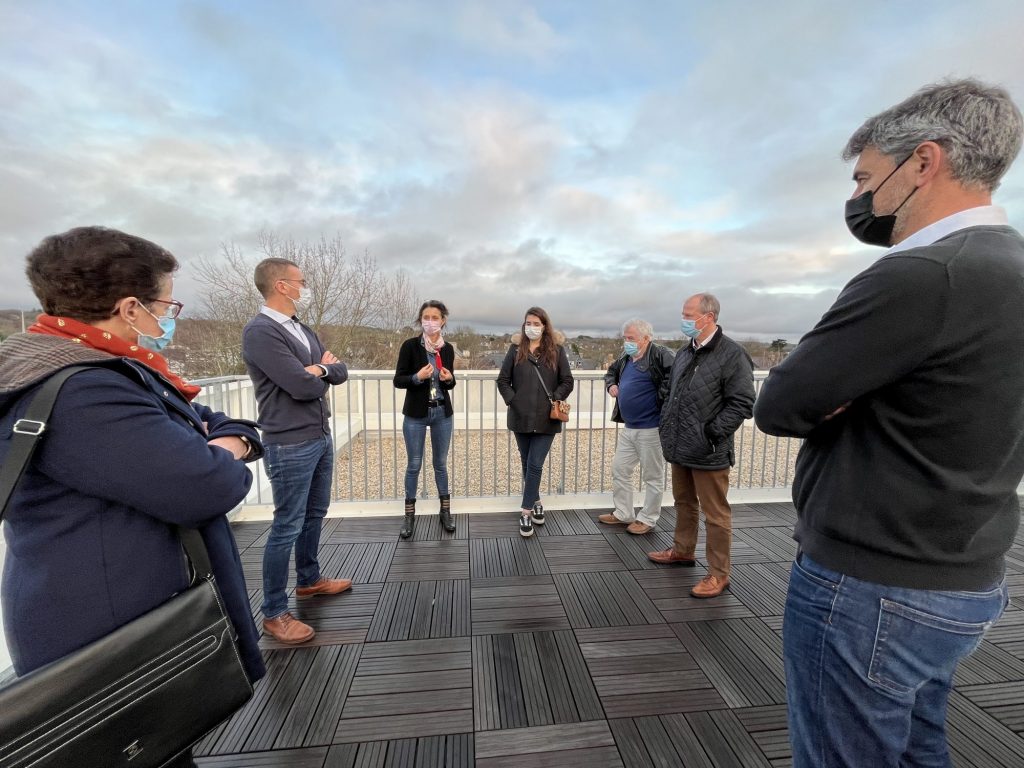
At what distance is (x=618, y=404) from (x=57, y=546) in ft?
10.8

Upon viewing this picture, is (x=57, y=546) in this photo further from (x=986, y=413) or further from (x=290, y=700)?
(x=986, y=413)

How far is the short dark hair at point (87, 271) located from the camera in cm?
97

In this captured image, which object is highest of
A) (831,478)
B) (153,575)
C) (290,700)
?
(831,478)

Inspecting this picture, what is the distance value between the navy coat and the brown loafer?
1.77 m

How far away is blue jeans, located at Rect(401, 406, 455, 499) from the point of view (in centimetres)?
343

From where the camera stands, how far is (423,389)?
134 inches

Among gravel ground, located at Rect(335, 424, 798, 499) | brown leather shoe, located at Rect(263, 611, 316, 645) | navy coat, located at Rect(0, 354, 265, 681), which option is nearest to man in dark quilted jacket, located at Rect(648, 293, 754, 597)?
brown leather shoe, located at Rect(263, 611, 316, 645)

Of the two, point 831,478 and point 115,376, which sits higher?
point 115,376

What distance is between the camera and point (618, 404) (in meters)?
3.65

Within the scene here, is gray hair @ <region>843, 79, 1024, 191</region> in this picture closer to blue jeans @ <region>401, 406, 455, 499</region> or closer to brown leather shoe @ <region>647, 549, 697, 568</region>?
brown leather shoe @ <region>647, 549, 697, 568</region>

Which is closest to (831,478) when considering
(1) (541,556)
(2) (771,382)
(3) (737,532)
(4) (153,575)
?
(2) (771,382)

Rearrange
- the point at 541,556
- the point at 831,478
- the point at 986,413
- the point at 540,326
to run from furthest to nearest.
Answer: the point at 540,326, the point at 541,556, the point at 831,478, the point at 986,413

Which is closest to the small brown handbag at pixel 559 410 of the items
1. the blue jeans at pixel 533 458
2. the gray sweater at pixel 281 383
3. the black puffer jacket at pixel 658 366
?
the blue jeans at pixel 533 458

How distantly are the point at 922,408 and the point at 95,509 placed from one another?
1.72m
